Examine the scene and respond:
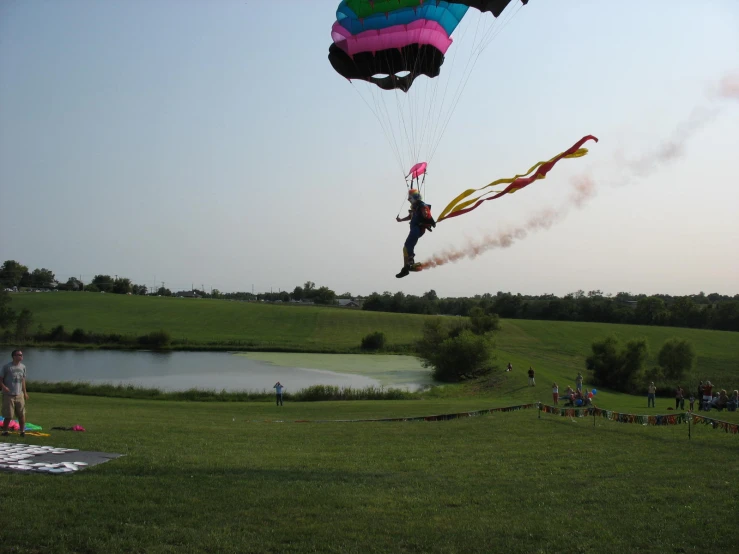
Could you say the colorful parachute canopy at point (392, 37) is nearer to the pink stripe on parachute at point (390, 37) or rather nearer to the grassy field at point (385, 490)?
the pink stripe on parachute at point (390, 37)

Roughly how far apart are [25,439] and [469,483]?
25.0 ft

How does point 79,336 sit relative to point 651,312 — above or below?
below

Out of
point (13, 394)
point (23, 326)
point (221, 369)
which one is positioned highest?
point (13, 394)

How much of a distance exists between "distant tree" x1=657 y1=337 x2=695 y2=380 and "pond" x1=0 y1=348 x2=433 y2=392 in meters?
19.6

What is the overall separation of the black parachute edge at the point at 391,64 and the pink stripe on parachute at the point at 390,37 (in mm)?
272

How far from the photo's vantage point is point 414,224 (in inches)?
552

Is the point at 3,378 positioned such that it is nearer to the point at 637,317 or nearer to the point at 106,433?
the point at 106,433

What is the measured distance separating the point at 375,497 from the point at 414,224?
7581mm

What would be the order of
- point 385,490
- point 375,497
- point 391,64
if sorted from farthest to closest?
point 391,64 → point 385,490 → point 375,497

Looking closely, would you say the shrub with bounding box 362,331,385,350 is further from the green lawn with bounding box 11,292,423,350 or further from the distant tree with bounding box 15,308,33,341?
the distant tree with bounding box 15,308,33,341

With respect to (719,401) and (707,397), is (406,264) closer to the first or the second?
(719,401)

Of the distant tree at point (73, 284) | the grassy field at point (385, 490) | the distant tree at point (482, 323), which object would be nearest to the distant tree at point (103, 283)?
the distant tree at point (73, 284)

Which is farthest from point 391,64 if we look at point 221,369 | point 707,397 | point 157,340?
point 157,340

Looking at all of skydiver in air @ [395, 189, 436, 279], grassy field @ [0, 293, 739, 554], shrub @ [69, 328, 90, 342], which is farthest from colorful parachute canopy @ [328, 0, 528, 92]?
shrub @ [69, 328, 90, 342]
